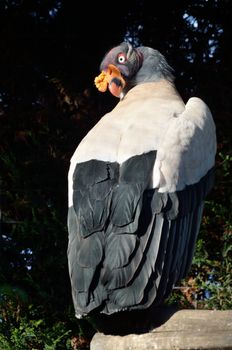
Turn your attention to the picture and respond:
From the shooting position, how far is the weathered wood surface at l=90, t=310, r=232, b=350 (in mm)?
2502

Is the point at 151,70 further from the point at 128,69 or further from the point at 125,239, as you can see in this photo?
the point at 125,239

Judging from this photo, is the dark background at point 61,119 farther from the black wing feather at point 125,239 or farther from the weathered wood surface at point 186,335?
the weathered wood surface at point 186,335

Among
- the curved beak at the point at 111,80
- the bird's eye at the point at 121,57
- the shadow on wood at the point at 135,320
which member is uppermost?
the bird's eye at the point at 121,57

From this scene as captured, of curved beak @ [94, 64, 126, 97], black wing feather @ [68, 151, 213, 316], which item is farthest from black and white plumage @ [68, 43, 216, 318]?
curved beak @ [94, 64, 126, 97]

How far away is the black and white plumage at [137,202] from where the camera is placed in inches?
110

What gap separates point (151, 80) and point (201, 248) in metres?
1.19

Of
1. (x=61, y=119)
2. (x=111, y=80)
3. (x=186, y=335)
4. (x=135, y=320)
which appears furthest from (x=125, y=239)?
(x=61, y=119)

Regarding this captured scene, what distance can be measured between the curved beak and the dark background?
114 cm

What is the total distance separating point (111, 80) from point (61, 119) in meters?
1.32

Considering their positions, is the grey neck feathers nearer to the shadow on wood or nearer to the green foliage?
the green foliage

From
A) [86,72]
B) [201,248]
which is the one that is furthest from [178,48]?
[201,248]

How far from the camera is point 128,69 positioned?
3.63 metres

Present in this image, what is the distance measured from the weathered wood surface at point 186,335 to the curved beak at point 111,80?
48.1 inches

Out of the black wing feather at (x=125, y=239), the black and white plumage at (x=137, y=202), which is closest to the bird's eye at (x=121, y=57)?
the black and white plumage at (x=137, y=202)
